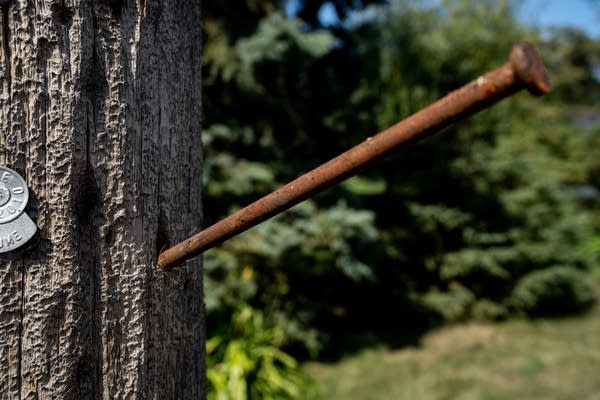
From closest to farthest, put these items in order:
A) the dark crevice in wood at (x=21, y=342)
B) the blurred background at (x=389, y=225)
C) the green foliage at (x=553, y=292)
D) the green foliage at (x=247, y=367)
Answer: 1. the dark crevice in wood at (x=21, y=342)
2. the green foliage at (x=247, y=367)
3. the blurred background at (x=389, y=225)
4. the green foliage at (x=553, y=292)

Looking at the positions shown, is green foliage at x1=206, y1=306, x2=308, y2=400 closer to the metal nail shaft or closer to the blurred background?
the blurred background

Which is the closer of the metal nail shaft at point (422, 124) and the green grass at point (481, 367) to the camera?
the metal nail shaft at point (422, 124)

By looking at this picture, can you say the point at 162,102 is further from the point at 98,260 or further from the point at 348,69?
the point at 348,69

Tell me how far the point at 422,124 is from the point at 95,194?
0.47m

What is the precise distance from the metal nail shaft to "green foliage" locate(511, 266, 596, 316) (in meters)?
6.59

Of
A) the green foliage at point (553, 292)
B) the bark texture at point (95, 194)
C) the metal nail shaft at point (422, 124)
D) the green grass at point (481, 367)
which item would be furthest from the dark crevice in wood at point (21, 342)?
the green foliage at point (553, 292)

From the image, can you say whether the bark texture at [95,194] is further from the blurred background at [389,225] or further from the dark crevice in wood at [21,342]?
the blurred background at [389,225]

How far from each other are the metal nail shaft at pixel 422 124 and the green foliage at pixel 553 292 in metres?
6.59

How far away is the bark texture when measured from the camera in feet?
2.28

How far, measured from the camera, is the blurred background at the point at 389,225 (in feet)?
14.8

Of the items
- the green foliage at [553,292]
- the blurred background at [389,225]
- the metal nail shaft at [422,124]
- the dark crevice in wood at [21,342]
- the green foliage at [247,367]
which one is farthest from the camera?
the green foliage at [553,292]

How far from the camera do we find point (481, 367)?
521 cm

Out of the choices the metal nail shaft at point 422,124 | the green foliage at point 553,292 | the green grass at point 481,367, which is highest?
the green foliage at point 553,292

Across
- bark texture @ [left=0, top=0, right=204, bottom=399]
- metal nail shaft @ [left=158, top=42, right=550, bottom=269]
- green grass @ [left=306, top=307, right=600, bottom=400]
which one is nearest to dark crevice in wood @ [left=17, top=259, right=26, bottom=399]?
bark texture @ [left=0, top=0, right=204, bottom=399]
